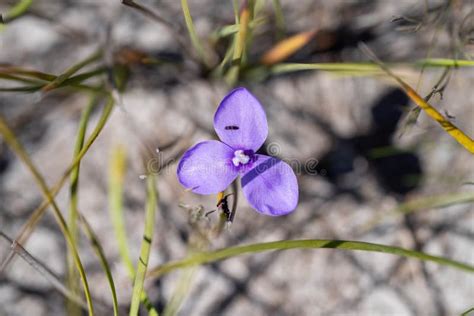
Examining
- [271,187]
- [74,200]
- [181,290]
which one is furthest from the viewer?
[181,290]

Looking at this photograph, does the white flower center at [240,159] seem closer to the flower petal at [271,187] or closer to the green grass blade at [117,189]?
the flower petal at [271,187]

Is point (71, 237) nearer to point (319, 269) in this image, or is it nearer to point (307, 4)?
point (319, 269)

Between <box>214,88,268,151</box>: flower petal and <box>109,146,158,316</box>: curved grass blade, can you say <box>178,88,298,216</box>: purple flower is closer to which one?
<box>214,88,268,151</box>: flower petal

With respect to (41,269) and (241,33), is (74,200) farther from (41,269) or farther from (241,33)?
(241,33)

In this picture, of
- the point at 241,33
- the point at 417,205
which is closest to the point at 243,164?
the point at 241,33

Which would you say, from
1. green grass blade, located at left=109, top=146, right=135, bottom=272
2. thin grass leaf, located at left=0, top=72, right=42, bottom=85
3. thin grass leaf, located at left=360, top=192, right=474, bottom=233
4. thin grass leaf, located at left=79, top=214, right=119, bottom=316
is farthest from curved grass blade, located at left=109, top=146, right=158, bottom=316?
thin grass leaf, located at left=360, top=192, right=474, bottom=233

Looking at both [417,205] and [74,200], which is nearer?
[74,200]
